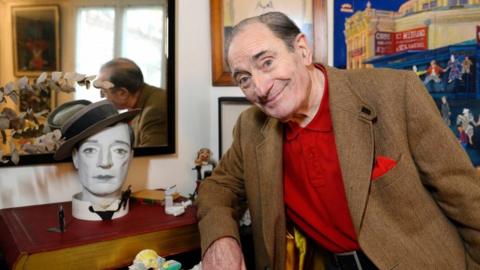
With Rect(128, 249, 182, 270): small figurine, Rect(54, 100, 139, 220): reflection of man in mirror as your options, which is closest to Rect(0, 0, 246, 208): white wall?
Rect(54, 100, 139, 220): reflection of man in mirror

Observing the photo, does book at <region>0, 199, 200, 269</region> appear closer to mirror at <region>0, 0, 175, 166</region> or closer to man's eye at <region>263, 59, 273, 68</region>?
mirror at <region>0, 0, 175, 166</region>

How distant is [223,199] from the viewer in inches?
42.9

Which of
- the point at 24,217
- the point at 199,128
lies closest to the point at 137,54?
the point at 199,128

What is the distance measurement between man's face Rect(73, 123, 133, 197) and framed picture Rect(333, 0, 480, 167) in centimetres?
83

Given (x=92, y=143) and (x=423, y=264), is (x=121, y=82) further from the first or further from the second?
(x=423, y=264)

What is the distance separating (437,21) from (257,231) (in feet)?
2.64

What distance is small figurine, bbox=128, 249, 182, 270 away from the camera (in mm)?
882

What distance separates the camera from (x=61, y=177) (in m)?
1.26

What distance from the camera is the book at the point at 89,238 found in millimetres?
856

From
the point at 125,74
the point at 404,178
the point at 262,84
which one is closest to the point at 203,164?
the point at 125,74

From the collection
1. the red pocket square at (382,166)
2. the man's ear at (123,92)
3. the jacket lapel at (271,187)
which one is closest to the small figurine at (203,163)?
the man's ear at (123,92)

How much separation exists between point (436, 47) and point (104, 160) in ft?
3.26

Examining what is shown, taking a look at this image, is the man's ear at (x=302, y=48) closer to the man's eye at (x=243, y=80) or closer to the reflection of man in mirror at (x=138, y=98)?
the man's eye at (x=243, y=80)

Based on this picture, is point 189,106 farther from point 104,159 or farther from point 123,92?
point 104,159
